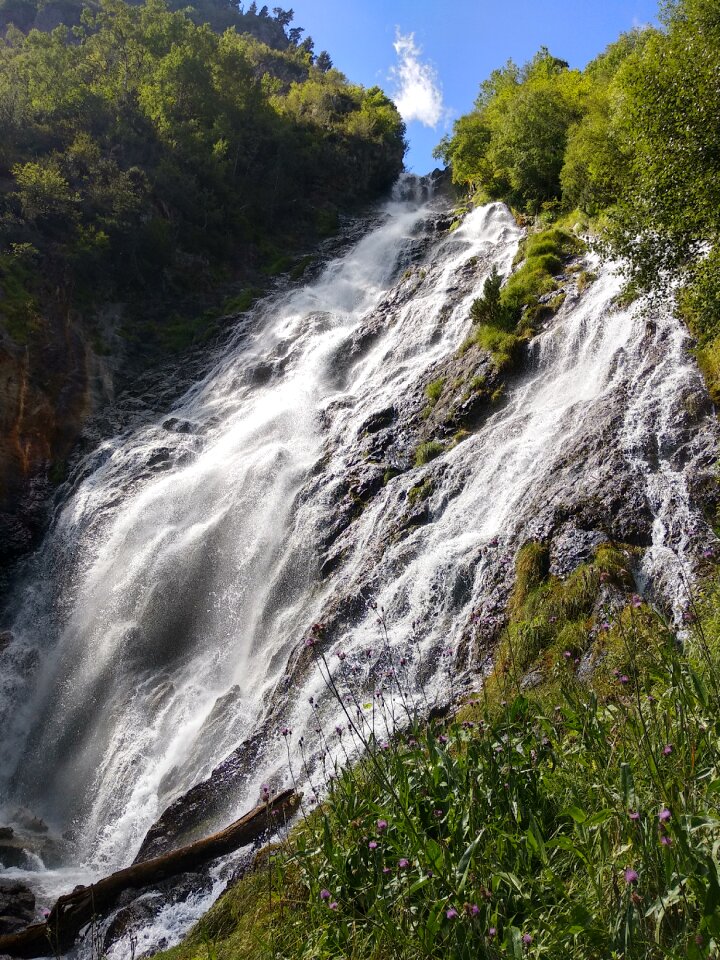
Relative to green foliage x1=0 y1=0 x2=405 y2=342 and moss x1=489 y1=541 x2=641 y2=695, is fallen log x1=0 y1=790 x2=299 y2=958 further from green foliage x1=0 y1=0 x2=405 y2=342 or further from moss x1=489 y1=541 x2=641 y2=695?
A: green foliage x1=0 y1=0 x2=405 y2=342

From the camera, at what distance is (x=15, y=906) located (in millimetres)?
8219

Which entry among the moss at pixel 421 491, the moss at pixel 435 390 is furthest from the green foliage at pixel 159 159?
the moss at pixel 421 491

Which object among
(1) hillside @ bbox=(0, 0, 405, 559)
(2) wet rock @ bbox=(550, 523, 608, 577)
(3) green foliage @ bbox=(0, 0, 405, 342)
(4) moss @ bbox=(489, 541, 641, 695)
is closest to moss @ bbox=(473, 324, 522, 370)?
(2) wet rock @ bbox=(550, 523, 608, 577)

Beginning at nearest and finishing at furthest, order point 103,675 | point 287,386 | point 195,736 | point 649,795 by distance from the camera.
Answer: point 649,795, point 195,736, point 103,675, point 287,386

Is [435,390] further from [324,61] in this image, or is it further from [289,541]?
[324,61]

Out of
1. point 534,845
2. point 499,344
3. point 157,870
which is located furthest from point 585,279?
point 534,845

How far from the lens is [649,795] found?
9.67ft

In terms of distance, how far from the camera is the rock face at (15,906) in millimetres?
7855

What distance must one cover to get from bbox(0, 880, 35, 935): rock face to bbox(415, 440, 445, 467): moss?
997 cm

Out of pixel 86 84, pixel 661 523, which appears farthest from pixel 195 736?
pixel 86 84

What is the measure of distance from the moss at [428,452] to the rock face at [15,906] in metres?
9.97

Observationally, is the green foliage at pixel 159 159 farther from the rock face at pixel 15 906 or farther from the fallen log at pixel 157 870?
the fallen log at pixel 157 870

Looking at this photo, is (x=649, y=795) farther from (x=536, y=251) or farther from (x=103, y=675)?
(x=536, y=251)

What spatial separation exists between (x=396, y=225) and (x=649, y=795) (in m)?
36.3
